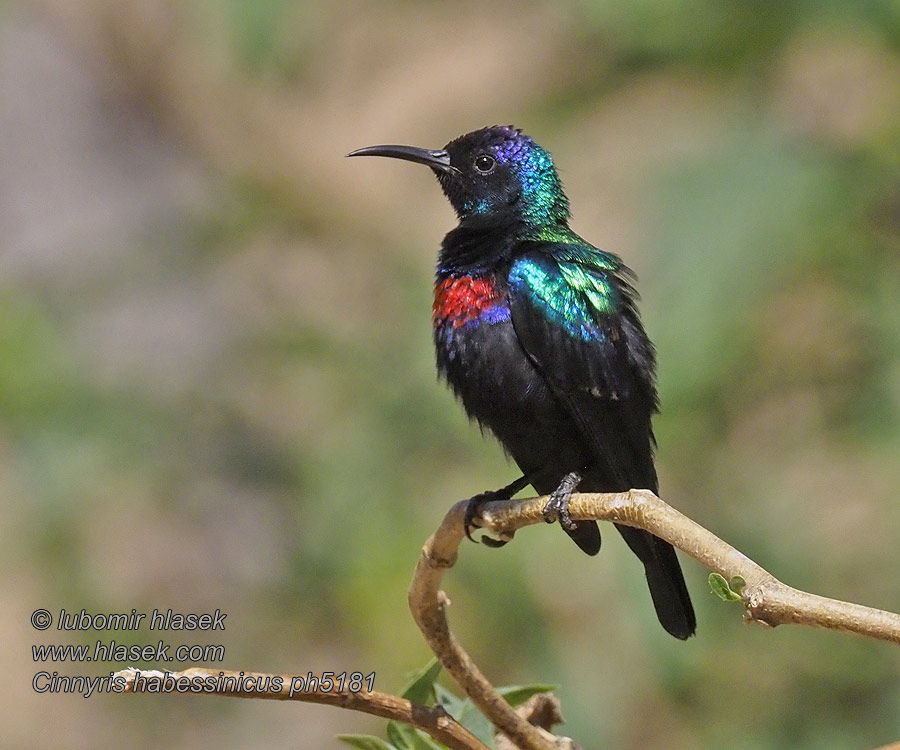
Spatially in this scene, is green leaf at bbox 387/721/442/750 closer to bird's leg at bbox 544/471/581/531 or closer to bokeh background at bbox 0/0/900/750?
bird's leg at bbox 544/471/581/531

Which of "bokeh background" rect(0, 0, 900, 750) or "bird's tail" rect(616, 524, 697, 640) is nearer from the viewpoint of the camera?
"bird's tail" rect(616, 524, 697, 640)

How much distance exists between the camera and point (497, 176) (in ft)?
11.4

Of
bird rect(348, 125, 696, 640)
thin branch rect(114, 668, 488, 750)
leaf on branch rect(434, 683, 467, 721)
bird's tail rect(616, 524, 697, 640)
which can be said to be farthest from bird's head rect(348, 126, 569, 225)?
thin branch rect(114, 668, 488, 750)

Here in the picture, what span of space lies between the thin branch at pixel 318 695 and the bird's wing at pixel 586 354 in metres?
1.16

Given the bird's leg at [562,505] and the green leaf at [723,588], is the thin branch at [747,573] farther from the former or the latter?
the bird's leg at [562,505]

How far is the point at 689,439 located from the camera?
4406 mm

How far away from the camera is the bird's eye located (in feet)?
11.5

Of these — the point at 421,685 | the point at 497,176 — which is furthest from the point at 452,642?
the point at 497,176

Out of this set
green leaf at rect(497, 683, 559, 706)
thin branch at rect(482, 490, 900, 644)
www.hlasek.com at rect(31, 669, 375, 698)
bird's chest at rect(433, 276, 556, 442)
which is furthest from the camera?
bird's chest at rect(433, 276, 556, 442)

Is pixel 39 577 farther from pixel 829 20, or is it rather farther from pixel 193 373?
pixel 829 20

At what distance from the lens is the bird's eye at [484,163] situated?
3506 mm

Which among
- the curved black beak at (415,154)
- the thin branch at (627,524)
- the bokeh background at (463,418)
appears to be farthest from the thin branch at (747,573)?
the bokeh background at (463,418)

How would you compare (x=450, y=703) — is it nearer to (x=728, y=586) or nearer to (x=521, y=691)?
(x=521, y=691)

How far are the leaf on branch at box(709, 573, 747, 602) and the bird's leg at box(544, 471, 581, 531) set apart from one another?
0.69 metres
